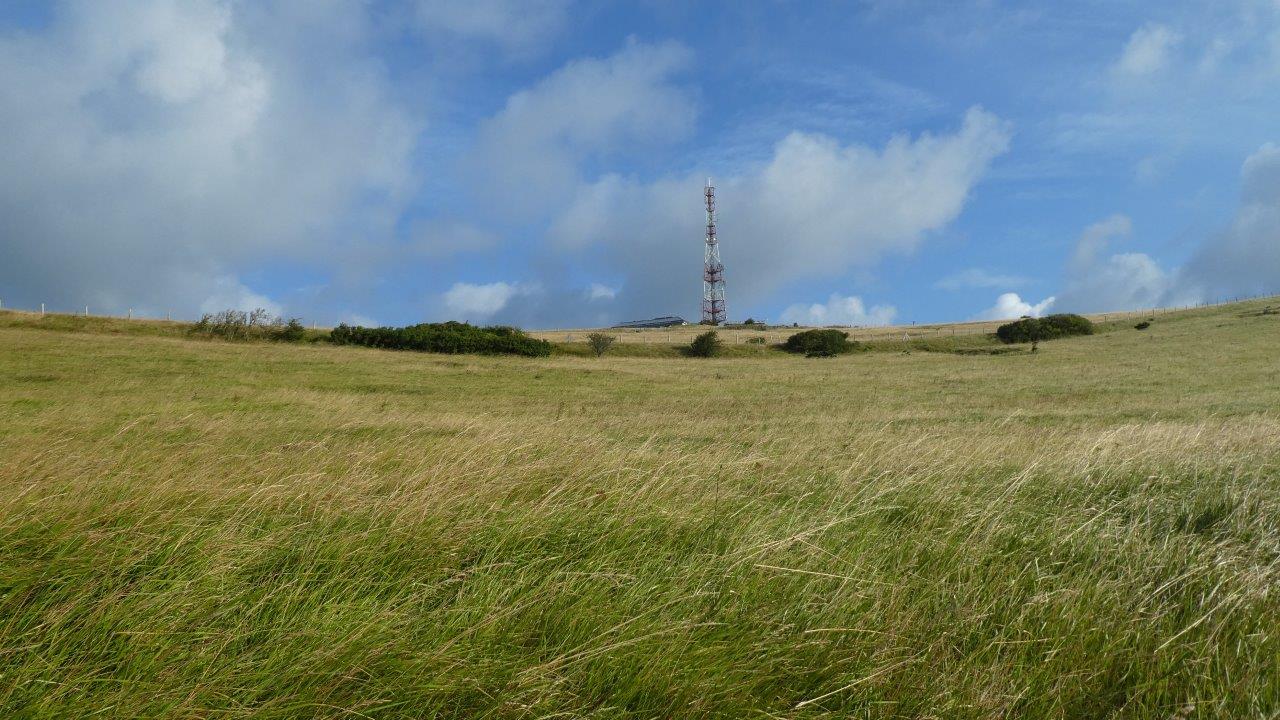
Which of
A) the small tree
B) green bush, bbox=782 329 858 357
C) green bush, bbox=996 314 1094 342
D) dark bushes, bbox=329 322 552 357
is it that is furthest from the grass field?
green bush, bbox=996 314 1094 342

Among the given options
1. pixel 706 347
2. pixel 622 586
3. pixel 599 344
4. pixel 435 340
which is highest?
pixel 435 340

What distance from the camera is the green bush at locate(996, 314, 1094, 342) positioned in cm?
6631

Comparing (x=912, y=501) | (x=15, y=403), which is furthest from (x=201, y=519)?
(x=15, y=403)

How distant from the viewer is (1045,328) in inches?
2640

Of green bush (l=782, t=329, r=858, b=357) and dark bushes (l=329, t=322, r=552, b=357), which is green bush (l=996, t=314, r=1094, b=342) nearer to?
green bush (l=782, t=329, r=858, b=357)

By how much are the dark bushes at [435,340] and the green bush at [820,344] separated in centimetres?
2333

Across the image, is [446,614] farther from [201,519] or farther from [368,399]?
[368,399]

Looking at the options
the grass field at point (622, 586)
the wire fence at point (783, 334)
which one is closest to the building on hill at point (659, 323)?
the wire fence at point (783, 334)

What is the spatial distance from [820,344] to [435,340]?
32.8m

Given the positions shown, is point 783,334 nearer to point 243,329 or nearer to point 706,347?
point 706,347

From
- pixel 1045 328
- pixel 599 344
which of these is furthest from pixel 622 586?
pixel 1045 328

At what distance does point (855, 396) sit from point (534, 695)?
1093 inches

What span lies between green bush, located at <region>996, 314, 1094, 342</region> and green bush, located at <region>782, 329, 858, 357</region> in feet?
51.9

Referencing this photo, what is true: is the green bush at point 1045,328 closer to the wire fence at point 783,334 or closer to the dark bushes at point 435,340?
the wire fence at point 783,334
